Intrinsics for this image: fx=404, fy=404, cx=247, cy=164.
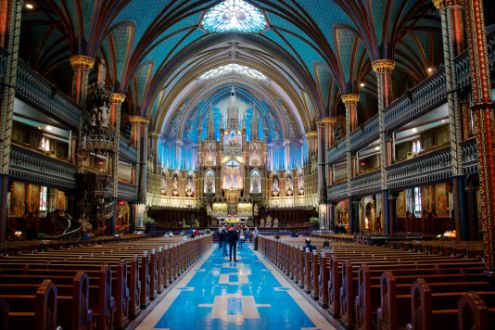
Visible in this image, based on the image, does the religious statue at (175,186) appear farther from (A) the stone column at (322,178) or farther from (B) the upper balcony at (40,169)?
(B) the upper balcony at (40,169)

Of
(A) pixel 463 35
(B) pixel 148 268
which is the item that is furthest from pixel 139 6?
(B) pixel 148 268

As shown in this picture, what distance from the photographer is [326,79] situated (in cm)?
3181

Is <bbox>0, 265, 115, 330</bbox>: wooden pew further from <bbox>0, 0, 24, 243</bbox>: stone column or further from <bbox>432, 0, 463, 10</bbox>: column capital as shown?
<bbox>432, 0, 463, 10</bbox>: column capital

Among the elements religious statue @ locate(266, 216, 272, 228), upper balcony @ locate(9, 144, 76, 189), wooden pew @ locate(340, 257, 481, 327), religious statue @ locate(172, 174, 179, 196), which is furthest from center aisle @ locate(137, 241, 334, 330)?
religious statue @ locate(172, 174, 179, 196)

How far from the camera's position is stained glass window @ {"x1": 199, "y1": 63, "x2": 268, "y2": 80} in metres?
40.7

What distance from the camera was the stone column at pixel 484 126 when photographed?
573 centimetres

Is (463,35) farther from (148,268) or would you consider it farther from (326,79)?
(326,79)

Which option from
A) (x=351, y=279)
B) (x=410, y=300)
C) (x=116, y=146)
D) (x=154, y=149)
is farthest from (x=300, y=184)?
(x=410, y=300)

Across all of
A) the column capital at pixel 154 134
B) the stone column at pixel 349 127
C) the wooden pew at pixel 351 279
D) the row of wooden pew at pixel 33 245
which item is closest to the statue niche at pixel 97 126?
the row of wooden pew at pixel 33 245

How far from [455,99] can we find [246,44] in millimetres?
23547

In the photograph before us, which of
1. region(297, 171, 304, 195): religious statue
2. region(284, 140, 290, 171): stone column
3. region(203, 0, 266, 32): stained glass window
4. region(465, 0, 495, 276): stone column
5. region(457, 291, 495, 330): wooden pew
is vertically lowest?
region(457, 291, 495, 330): wooden pew

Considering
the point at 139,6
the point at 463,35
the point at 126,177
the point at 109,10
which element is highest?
the point at 139,6

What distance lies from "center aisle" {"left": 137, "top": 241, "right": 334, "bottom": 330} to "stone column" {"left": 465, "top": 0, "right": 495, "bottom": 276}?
9.09 feet

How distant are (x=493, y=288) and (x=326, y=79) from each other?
2821cm
